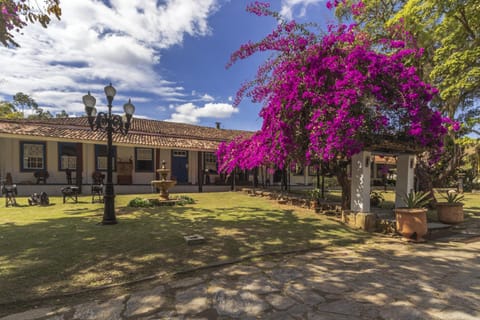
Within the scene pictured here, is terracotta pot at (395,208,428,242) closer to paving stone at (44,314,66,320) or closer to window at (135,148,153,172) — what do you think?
paving stone at (44,314,66,320)

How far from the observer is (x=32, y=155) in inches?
557

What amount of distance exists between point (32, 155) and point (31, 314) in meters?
15.2

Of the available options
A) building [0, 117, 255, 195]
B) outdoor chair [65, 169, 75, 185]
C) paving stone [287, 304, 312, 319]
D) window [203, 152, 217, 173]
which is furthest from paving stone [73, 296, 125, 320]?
window [203, 152, 217, 173]

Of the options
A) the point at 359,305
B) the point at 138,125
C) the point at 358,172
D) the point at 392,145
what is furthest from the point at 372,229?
the point at 138,125

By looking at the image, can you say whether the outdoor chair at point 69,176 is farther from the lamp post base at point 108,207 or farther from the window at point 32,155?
the lamp post base at point 108,207

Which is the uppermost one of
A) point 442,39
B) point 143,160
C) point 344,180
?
point 442,39

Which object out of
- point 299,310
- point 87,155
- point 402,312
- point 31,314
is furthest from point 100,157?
point 402,312

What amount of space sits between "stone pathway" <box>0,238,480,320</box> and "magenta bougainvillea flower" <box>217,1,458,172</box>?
278 centimetres

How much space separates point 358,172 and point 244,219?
3.63 m

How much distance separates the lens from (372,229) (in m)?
6.48

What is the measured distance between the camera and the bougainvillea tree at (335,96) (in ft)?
19.1

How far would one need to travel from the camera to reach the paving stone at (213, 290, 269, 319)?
8.84 feet

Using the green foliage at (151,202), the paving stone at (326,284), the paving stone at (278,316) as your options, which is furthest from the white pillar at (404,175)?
the green foliage at (151,202)

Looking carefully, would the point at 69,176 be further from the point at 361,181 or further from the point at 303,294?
the point at 303,294
